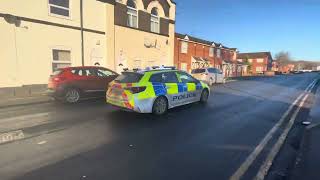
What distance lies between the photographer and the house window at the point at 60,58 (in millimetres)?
17822

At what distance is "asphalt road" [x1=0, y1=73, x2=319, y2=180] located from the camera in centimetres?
464

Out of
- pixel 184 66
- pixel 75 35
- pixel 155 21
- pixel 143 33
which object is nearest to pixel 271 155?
pixel 75 35

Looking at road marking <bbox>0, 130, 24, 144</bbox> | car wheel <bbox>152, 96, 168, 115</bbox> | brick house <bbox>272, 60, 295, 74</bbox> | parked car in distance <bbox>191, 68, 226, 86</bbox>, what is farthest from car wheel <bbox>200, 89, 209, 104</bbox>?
brick house <bbox>272, 60, 295, 74</bbox>

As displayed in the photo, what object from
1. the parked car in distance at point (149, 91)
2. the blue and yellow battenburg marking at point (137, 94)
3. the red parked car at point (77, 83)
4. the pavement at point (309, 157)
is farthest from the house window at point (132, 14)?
the pavement at point (309, 157)

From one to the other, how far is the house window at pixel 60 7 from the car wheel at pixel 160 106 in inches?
451

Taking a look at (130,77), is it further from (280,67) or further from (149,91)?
(280,67)

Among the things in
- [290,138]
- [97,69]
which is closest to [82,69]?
[97,69]

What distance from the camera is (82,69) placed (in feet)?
44.5

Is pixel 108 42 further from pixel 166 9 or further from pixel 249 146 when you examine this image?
pixel 249 146

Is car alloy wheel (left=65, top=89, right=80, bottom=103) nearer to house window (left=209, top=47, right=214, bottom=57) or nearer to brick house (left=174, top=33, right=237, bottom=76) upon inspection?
brick house (left=174, top=33, right=237, bottom=76)

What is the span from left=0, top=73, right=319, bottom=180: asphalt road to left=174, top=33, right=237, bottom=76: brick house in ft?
89.4

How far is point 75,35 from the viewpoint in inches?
747

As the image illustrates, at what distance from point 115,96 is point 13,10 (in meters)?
9.55

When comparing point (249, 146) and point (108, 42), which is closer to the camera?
point (249, 146)
